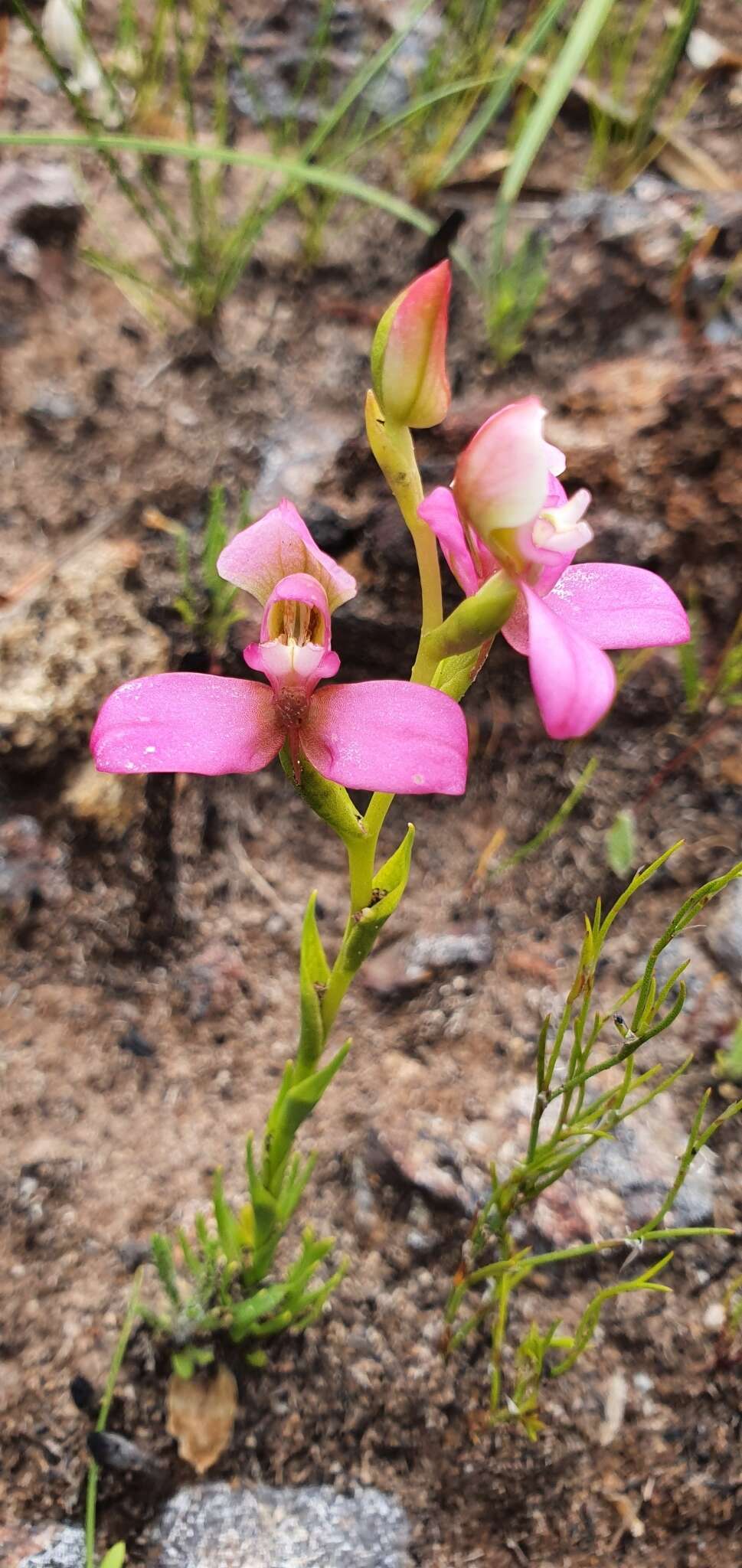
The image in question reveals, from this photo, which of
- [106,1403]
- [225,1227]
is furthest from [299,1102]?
[106,1403]

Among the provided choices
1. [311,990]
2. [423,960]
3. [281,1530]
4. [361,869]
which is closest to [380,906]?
[361,869]

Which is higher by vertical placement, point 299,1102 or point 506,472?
point 506,472

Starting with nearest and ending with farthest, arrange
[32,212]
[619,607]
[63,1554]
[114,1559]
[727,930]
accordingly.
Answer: [619,607], [114,1559], [63,1554], [727,930], [32,212]

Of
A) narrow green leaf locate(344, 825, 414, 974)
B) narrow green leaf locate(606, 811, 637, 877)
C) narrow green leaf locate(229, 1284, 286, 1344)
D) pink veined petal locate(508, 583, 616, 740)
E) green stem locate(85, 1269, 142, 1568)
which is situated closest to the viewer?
pink veined petal locate(508, 583, 616, 740)

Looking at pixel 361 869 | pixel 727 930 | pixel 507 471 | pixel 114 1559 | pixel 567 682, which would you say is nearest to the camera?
pixel 567 682

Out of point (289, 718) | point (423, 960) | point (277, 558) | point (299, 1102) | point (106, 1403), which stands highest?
point (277, 558)

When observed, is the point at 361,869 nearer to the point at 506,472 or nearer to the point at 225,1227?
the point at 506,472

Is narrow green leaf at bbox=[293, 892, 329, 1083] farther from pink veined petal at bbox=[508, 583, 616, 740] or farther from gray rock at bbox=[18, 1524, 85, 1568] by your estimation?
gray rock at bbox=[18, 1524, 85, 1568]

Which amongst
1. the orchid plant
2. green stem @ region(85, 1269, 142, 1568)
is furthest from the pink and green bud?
green stem @ region(85, 1269, 142, 1568)

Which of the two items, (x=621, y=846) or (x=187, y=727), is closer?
(x=187, y=727)
